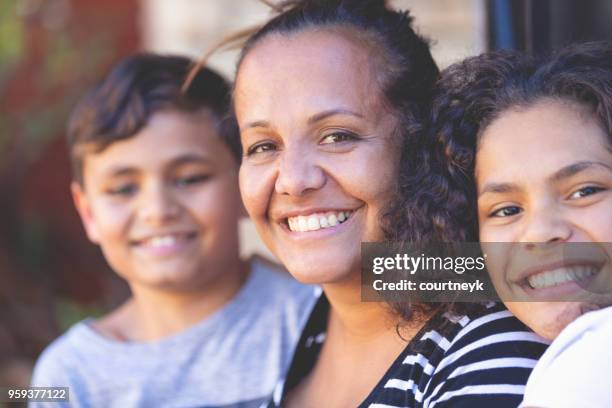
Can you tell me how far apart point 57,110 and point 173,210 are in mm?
2523

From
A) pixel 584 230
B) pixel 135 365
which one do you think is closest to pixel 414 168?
pixel 584 230

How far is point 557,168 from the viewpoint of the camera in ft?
4.92

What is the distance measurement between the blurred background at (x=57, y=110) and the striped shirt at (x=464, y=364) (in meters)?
3.09

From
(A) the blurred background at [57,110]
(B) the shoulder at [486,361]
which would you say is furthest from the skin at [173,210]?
(A) the blurred background at [57,110]

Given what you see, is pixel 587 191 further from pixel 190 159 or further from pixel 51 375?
pixel 51 375

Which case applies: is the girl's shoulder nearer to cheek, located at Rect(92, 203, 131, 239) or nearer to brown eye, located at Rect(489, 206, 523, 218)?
brown eye, located at Rect(489, 206, 523, 218)

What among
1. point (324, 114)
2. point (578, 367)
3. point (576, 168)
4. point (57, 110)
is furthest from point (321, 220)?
point (57, 110)

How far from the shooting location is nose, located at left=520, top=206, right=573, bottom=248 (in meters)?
1.49

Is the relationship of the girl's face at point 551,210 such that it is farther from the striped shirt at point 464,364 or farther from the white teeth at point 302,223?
the white teeth at point 302,223

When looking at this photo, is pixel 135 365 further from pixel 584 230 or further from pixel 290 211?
pixel 584 230

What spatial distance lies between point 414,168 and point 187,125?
1043 mm

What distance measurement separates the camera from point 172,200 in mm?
2631

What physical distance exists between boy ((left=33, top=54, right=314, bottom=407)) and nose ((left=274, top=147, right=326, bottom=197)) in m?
0.73

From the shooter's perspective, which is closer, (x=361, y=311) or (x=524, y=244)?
(x=524, y=244)
